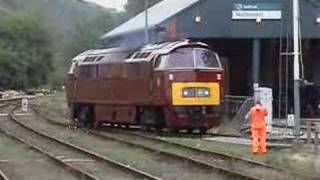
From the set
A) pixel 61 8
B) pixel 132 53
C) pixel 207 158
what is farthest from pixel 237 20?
pixel 61 8

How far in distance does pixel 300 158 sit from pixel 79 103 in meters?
15.5

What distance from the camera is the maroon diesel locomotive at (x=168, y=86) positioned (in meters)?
24.4

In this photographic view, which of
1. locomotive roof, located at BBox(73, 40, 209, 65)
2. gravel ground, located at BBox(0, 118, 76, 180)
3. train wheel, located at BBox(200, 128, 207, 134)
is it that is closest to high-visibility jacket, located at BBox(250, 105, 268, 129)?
gravel ground, located at BBox(0, 118, 76, 180)

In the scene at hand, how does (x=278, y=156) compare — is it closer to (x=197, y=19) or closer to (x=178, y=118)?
(x=178, y=118)

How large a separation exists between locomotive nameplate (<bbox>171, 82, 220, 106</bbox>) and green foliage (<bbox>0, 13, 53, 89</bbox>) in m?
69.9

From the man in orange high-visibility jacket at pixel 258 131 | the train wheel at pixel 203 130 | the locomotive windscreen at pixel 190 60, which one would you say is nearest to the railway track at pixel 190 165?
the man in orange high-visibility jacket at pixel 258 131

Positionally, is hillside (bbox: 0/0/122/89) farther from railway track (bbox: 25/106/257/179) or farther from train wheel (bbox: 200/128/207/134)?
railway track (bbox: 25/106/257/179)

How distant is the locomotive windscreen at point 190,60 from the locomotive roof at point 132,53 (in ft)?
0.63

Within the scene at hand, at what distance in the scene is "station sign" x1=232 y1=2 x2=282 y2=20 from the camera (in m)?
40.0

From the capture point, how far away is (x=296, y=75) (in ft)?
74.6

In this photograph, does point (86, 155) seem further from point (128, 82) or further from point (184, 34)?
point (184, 34)

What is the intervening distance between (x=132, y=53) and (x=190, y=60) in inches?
112

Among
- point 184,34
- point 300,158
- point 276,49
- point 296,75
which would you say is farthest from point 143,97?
point 276,49

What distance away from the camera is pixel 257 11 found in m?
40.1
